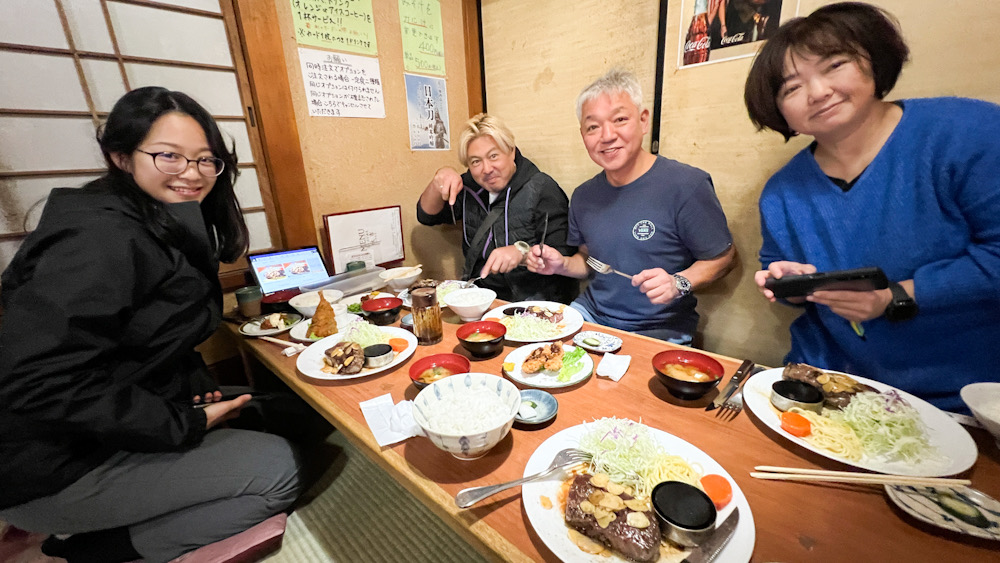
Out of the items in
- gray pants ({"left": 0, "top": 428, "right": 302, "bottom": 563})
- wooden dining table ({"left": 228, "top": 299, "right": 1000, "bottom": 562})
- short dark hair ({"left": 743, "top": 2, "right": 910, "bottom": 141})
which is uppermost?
short dark hair ({"left": 743, "top": 2, "right": 910, "bottom": 141})

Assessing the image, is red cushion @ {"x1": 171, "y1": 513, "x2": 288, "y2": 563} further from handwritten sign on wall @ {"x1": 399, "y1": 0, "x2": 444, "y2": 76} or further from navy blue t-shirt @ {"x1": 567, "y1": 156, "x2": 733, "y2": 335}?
handwritten sign on wall @ {"x1": 399, "y1": 0, "x2": 444, "y2": 76}

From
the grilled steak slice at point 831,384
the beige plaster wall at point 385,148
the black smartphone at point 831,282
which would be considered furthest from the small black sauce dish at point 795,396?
the beige plaster wall at point 385,148

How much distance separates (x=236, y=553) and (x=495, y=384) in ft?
4.56

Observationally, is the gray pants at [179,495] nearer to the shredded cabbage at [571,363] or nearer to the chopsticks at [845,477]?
the shredded cabbage at [571,363]

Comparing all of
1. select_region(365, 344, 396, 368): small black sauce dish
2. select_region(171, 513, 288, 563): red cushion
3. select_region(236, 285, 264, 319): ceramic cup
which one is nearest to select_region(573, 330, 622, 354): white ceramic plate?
select_region(365, 344, 396, 368): small black sauce dish

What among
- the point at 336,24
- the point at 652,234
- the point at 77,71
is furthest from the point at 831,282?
the point at 77,71

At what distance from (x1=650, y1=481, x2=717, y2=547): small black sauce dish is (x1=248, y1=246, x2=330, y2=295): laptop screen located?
2.10 metres

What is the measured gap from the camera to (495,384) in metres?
1.04

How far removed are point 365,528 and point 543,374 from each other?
4.07 feet

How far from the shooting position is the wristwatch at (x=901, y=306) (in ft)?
3.55

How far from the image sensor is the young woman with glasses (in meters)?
1.09

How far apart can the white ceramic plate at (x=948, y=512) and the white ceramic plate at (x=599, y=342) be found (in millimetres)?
738

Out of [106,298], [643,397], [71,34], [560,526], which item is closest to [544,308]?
[643,397]

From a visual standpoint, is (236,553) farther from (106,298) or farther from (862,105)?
(862,105)
